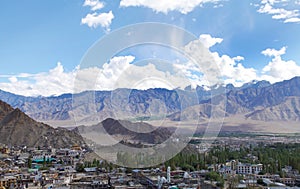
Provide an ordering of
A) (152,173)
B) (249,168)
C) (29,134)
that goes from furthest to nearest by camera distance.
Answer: (29,134) < (249,168) < (152,173)

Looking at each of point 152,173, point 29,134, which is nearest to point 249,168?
point 152,173

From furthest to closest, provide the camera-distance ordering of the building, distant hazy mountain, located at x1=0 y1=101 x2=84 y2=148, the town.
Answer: distant hazy mountain, located at x1=0 y1=101 x2=84 y2=148, the building, the town

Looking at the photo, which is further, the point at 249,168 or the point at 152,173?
the point at 249,168

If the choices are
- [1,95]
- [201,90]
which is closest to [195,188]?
[201,90]

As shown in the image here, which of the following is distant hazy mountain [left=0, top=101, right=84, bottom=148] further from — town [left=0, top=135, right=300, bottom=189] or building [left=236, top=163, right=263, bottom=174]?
building [left=236, top=163, right=263, bottom=174]

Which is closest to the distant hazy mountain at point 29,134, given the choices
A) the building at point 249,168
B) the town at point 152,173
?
the town at point 152,173

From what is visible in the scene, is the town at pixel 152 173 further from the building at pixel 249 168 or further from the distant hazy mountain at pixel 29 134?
the distant hazy mountain at pixel 29 134

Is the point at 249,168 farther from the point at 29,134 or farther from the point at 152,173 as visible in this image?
the point at 29,134

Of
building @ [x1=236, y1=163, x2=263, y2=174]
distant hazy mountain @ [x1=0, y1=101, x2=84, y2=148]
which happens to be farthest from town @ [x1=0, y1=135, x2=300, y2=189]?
distant hazy mountain @ [x1=0, y1=101, x2=84, y2=148]
